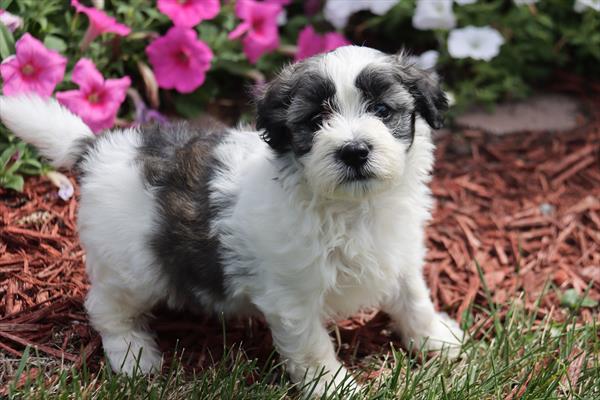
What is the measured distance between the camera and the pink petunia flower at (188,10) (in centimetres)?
565

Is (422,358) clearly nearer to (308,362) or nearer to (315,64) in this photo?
(308,362)

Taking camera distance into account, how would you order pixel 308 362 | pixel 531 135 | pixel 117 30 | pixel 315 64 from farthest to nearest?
pixel 531 135
pixel 117 30
pixel 308 362
pixel 315 64

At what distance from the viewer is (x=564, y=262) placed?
210 inches

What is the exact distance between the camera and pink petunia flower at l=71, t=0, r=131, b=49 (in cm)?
524

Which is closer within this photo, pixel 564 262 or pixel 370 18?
pixel 564 262

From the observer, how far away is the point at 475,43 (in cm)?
645

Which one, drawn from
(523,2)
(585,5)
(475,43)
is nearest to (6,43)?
(475,43)

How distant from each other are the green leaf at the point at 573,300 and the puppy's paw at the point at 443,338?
778 mm

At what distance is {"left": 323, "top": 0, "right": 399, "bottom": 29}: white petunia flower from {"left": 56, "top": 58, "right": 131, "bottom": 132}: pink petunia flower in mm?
2064

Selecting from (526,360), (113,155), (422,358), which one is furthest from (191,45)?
(526,360)

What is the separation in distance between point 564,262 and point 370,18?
3031 millimetres

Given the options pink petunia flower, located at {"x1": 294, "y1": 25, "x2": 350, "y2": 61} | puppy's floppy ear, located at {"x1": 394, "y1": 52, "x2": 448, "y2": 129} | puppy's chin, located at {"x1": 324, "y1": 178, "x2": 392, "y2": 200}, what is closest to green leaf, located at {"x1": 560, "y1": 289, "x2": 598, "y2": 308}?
puppy's floppy ear, located at {"x1": 394, "y1": 52, "x2": 448, "y2": 129}

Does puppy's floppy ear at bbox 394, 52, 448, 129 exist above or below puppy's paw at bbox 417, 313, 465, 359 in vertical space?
above

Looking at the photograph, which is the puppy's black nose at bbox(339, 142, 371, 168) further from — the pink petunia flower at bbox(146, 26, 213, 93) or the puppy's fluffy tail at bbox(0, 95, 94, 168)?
the pink petunia flower at bbox(146, 26, 213, 93)
